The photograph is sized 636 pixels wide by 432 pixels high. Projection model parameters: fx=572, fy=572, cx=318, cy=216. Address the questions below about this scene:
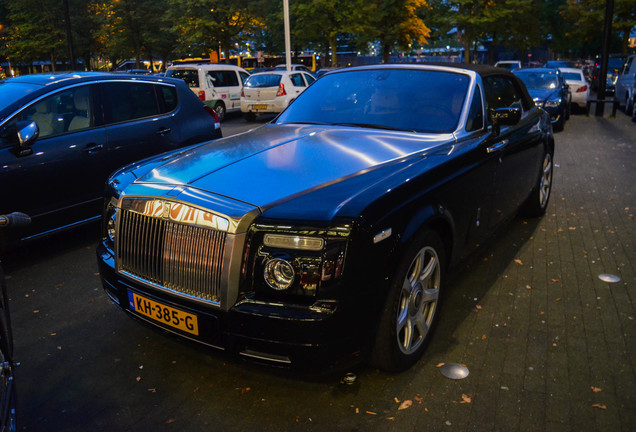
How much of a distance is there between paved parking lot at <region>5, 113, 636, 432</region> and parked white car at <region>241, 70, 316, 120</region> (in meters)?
14.3

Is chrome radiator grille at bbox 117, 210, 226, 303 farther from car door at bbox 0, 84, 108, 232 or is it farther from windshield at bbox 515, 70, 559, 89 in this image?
windshield at bbox 515, 70, 559, 89

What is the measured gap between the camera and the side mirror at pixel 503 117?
4.52m

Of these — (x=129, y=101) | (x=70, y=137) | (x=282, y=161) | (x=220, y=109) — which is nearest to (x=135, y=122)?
(x=129, y=101)

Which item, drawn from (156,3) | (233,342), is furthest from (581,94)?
(156,3)

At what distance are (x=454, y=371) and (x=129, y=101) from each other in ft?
15.4

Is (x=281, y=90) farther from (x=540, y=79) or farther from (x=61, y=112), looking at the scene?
(x=61, y=112)

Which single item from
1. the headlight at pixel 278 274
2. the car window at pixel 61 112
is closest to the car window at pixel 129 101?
the car window at pixel 61 112

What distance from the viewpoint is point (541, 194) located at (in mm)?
6625

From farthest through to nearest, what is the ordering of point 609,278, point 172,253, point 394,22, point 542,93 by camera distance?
point 394,22, point 542,93, point 609,278, point 172,253

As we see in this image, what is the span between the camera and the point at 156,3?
4081 cm

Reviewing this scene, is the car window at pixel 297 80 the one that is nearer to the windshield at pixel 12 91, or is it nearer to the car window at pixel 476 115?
the windshield at pixel 12 91

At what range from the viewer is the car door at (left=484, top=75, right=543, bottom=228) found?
4.66 meters

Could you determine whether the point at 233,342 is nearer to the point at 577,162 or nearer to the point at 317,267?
the point at 317,267

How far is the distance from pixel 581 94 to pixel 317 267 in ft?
64.1
